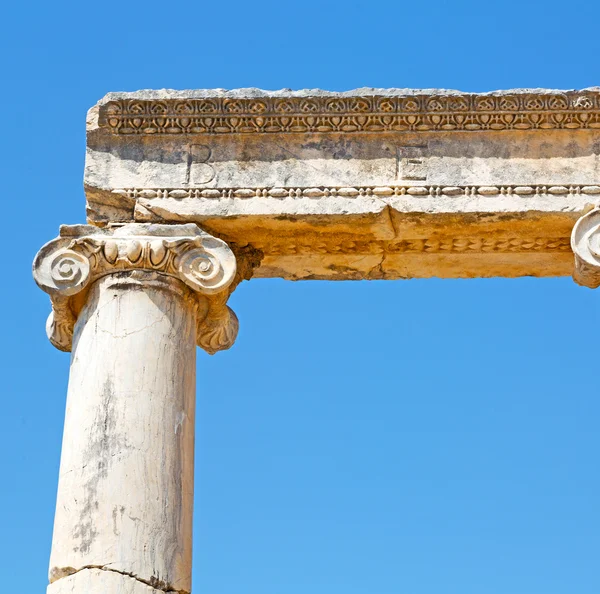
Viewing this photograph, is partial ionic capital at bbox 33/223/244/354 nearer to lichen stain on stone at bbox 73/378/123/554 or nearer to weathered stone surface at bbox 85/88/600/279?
weathered stone surface at bbox 85/88/600/279

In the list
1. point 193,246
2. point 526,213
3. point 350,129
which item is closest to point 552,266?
point 526,213

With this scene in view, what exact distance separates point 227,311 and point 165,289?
96 cm

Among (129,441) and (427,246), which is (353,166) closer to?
(427,246)

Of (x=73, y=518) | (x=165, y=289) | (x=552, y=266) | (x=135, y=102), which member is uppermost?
(x=135, y=102)

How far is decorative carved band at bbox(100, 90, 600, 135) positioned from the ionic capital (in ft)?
3.38

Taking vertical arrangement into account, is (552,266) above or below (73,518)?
above

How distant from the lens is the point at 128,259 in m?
14.6

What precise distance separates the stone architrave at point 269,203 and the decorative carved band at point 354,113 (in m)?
0.01

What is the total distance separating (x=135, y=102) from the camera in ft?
50.6

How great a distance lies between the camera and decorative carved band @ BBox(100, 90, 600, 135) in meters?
15.2

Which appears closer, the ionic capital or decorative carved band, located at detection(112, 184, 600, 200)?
the ionic capital

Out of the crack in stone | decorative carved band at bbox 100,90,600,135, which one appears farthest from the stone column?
decorative carved band at bbox 100,90,600,135

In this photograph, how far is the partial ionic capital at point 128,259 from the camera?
14.6 meters

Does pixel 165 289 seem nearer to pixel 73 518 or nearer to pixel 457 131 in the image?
pixel 73 518
